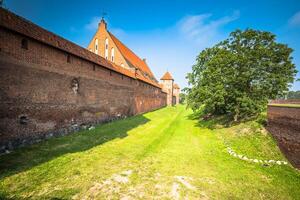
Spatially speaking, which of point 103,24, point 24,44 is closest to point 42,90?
point 24,44

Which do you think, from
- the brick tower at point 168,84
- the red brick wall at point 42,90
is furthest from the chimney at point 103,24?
the brick tower at point 168,84

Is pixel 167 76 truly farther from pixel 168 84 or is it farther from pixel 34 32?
pixel 34 32

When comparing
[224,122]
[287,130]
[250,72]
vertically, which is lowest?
[224,122]

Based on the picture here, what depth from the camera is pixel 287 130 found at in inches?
308

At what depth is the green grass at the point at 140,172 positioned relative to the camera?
461 cm

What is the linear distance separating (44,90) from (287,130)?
12.7 metres

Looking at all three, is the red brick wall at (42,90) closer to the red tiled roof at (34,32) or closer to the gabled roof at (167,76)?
the red tiled roof at (34,32)

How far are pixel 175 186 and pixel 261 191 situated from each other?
2.61m

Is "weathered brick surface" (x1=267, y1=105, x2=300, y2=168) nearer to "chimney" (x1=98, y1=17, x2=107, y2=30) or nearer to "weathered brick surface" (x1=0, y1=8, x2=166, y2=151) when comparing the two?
"weathered brick surface" (x1=0, y1=8, x2=166, y2=151)

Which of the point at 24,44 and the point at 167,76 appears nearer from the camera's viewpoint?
the point at 24,44

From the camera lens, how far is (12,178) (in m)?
4.91

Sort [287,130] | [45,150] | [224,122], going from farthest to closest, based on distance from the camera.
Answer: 1. [224,122]
2. [287,130]
3. [45,150]

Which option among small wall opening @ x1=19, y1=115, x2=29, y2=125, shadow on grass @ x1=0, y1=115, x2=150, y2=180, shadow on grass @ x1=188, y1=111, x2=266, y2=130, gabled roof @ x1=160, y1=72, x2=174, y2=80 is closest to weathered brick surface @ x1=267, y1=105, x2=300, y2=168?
shadow on grass @ x1=188, y1=111, x2=266, y2=130

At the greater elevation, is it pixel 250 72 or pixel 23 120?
pixel 250 72
